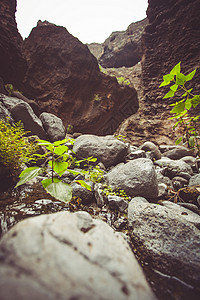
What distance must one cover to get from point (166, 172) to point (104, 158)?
61.2 inches

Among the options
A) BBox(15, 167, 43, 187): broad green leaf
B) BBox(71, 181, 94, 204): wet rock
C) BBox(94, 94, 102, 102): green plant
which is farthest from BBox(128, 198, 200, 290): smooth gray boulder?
BBox(94, 94, 102, 102): green plant

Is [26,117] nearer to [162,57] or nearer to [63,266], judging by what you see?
[63,266]

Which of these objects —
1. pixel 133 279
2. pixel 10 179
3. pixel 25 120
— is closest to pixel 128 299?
pixel 133 279

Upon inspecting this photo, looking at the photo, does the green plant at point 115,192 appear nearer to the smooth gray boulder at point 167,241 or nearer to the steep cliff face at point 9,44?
the smooth gray boulder at point 167,241

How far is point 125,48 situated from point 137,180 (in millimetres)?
17503

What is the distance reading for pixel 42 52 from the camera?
627 centimetres

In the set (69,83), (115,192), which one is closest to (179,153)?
(115,192)

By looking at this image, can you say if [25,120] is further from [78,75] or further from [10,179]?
[78,75]

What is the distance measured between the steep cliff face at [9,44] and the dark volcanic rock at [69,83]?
1164mm

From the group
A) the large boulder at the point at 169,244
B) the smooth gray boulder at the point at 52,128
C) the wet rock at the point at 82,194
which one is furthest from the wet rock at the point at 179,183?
the smooth gray boulder at the point at 52,128

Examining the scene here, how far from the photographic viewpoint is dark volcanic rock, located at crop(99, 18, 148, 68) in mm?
13336

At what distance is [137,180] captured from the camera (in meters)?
1.98

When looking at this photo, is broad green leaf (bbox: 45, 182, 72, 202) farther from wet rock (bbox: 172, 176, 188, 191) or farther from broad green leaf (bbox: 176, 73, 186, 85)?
wet rock (bbox: 172, 176, 188, 191)

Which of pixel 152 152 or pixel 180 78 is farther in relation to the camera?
pixel 152 152
